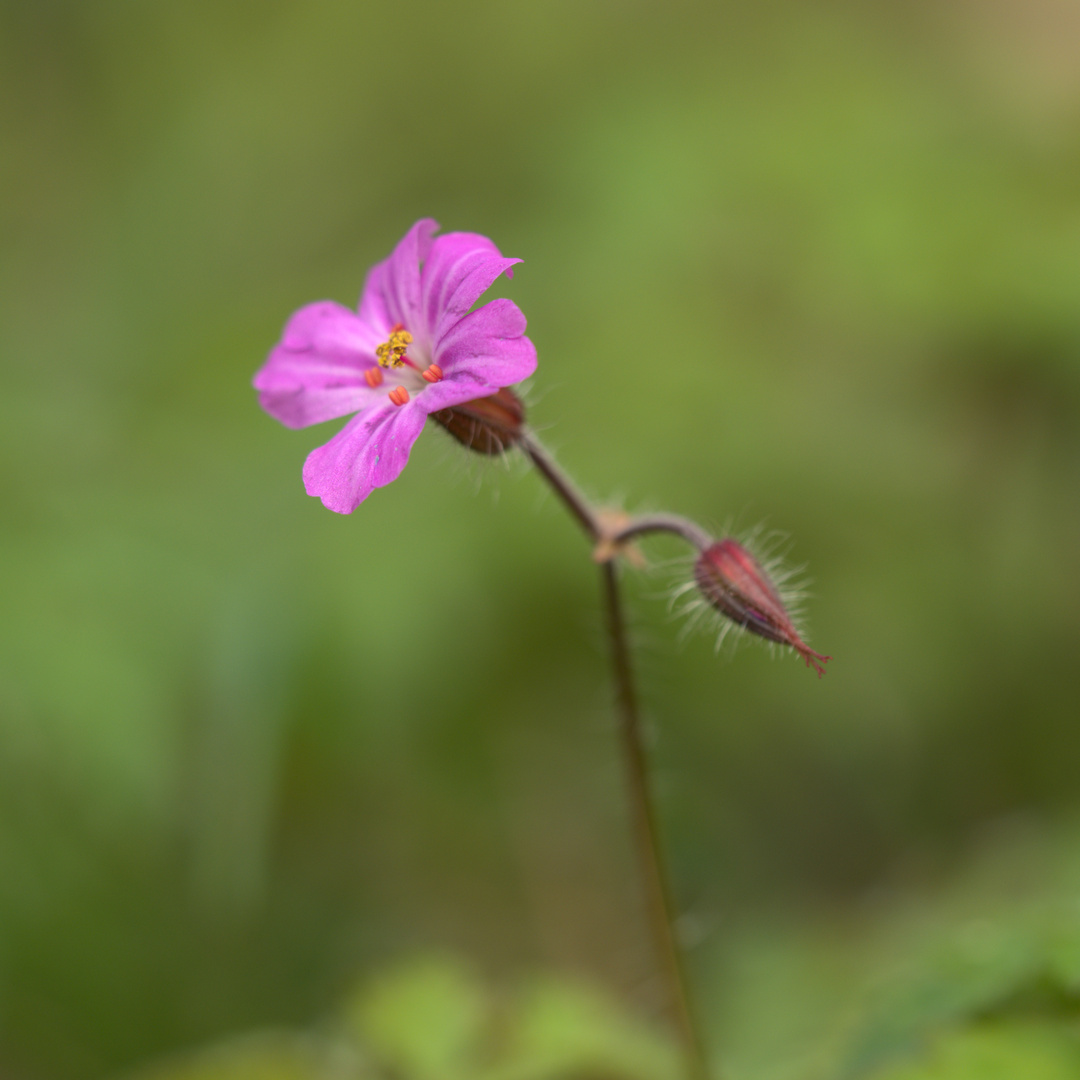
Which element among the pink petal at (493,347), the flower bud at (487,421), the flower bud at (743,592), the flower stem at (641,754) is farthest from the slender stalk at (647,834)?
the pink petal at (493,347)

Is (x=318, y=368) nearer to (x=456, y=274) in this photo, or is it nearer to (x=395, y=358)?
(x=395, y=358)

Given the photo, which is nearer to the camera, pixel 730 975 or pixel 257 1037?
pixel 257 1037

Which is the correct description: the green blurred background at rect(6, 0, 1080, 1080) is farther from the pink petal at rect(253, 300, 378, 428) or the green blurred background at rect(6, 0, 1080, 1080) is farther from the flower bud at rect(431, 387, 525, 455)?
the flower bud at rect(431, 387, 525, 455)

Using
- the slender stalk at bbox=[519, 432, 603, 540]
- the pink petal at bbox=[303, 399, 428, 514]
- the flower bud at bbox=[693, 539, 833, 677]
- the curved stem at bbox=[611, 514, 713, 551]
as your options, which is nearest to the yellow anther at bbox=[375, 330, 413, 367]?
the pink petal at bbox=[303, 399, 428, 514]

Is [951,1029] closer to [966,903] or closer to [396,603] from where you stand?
[966,903]

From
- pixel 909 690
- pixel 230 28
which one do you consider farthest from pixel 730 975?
pixel 230 28

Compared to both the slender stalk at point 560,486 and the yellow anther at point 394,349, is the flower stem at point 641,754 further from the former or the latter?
the yellow anther at point 394,349
